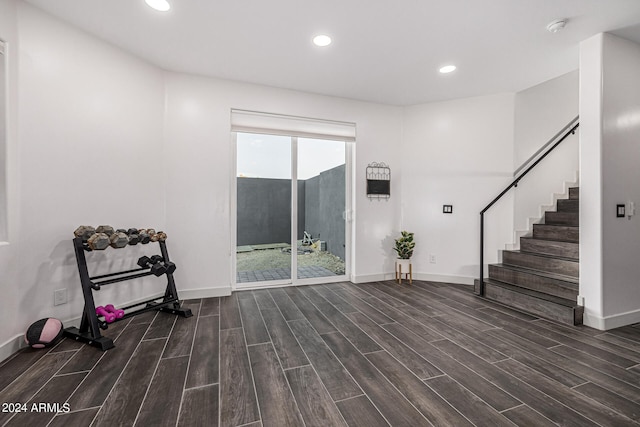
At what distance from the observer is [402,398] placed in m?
1.67

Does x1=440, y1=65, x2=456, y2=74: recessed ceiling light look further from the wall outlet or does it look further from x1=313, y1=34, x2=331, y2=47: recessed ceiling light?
the wall outlet

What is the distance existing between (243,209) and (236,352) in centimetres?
207

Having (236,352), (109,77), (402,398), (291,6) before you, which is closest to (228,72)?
(109,77)

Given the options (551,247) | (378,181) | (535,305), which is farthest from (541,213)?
(378,181)

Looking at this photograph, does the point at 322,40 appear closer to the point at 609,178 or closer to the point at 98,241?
the point at 98,241

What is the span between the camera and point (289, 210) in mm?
4137

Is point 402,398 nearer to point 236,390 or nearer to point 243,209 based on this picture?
point 236,390

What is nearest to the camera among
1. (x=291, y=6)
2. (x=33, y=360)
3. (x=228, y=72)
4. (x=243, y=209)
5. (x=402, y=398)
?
(x=402, y=398)

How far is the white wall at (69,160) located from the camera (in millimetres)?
2262

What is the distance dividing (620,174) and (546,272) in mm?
1227

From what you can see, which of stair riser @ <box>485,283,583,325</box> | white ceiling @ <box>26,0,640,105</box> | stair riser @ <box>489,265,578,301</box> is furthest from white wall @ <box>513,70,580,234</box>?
stair riser @ <box>485,283,583,325</box>

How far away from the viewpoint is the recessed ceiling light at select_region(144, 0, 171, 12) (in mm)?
2243

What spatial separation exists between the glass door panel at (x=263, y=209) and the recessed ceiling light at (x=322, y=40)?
59.5 inches

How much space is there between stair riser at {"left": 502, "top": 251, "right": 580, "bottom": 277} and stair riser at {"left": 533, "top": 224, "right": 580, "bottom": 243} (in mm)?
395
